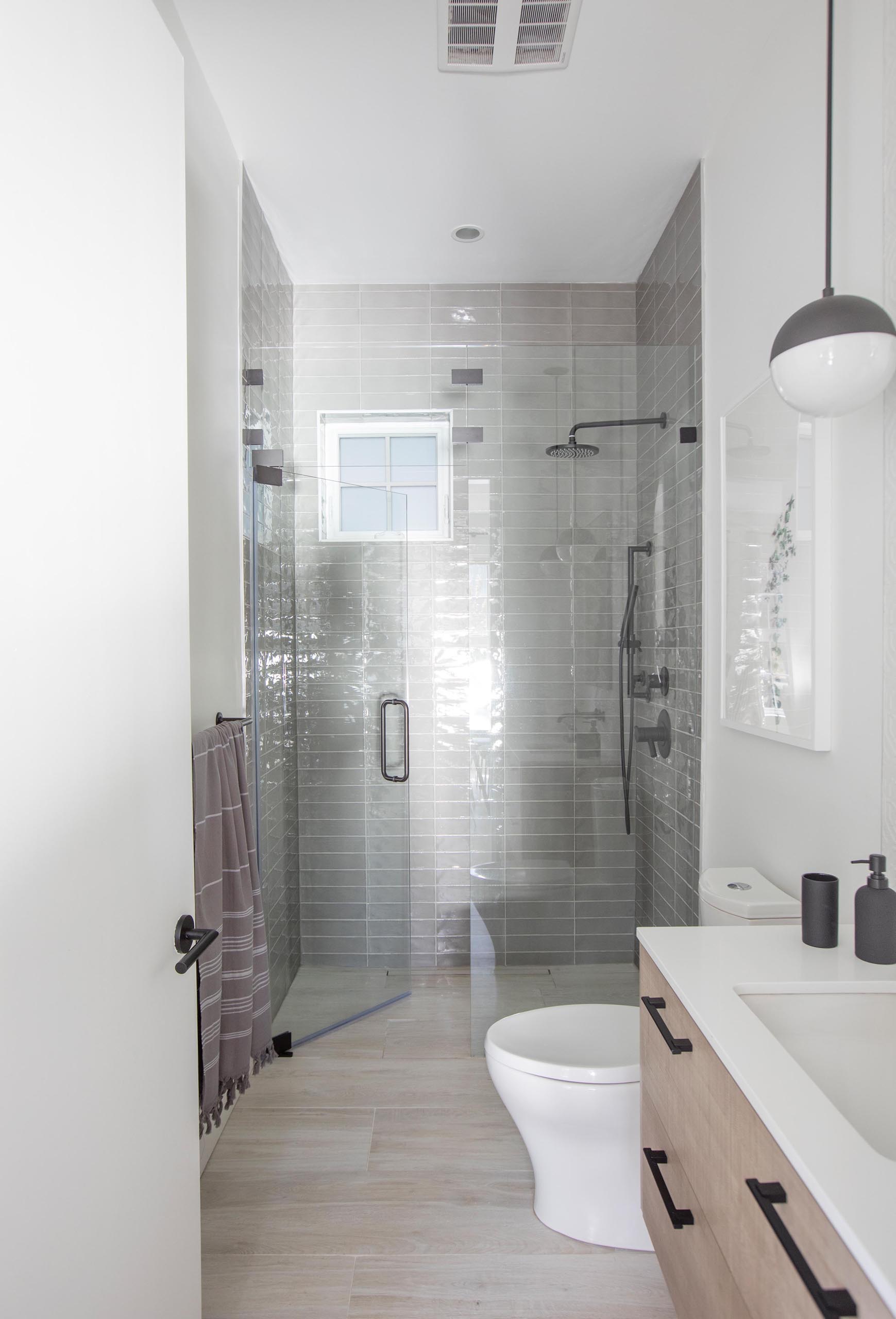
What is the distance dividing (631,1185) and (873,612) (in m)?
1.35

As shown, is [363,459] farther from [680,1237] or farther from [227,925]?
[680,1237]

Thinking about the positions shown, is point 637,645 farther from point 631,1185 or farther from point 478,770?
point 631,1185

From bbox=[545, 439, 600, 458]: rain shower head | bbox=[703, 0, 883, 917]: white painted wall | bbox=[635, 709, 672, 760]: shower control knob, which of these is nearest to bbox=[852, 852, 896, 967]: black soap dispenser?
bbox=[703, 0, 883, 917]: white painted wall

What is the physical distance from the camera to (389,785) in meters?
2.90

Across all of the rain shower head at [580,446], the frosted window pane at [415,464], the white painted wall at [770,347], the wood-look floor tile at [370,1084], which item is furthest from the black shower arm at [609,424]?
the wood-look floor tile at [370,1084]

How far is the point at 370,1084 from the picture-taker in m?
2.37

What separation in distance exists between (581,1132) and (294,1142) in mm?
882

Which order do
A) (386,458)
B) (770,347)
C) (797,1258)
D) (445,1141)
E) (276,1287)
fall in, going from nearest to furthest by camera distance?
(797,1258), (276,1287), (770,347), (445,1141), (386,458)

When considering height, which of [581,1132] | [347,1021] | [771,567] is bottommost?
[347,1021]

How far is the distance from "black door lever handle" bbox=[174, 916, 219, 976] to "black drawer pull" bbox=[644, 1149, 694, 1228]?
801 mm

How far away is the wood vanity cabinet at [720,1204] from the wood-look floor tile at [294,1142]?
0.97 m

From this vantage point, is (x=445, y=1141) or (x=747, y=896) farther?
(x=445, y=1141)

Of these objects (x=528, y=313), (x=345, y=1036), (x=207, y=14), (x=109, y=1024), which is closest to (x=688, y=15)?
(x=207, y=14)

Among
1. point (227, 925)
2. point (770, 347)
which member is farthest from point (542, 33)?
point (227, 925)
